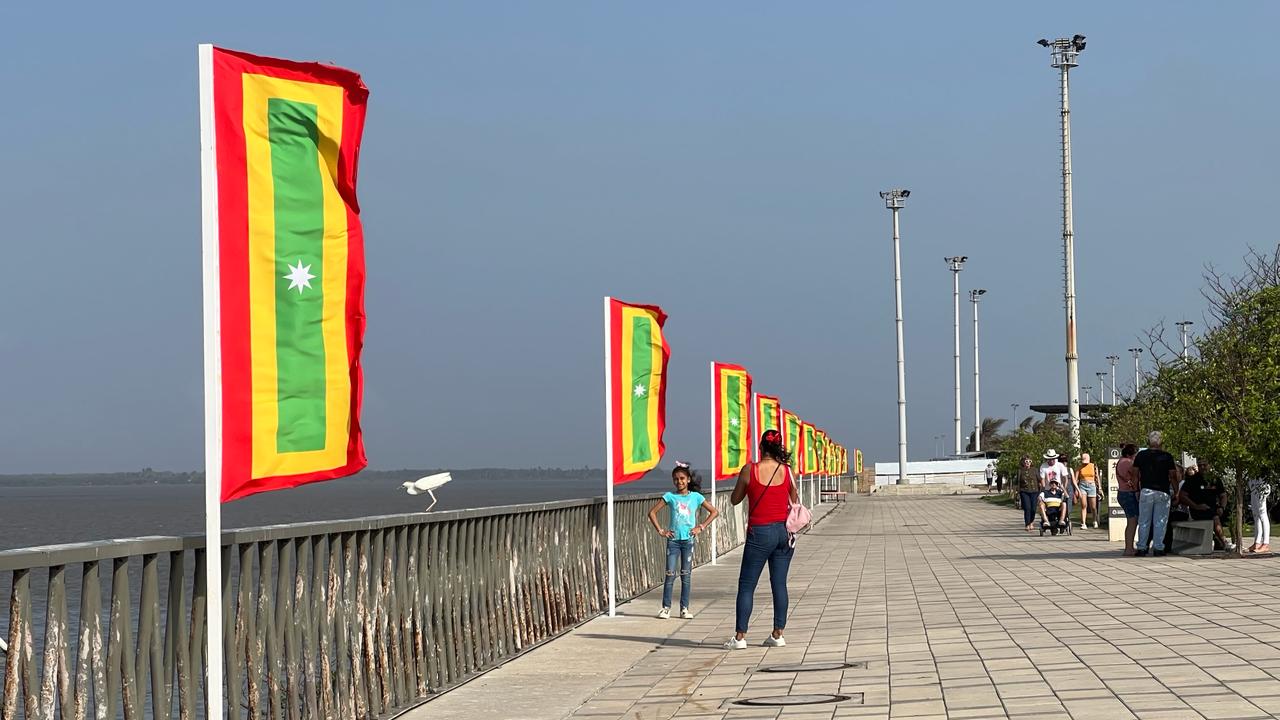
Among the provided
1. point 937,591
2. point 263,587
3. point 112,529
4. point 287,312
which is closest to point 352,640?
point 263,587

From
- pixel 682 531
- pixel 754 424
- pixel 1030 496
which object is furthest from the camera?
pixel 1030 496

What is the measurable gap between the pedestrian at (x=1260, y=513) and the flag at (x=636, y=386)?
9.20m

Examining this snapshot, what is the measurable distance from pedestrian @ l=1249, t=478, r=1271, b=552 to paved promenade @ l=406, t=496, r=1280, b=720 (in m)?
2.37

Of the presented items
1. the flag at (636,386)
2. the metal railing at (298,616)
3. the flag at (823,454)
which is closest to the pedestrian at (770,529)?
the metal railing at (298,616)

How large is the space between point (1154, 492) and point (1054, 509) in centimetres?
981

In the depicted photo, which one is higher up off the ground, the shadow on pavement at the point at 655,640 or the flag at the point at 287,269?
the flag at the point at 287,269

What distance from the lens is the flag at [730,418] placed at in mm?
24875

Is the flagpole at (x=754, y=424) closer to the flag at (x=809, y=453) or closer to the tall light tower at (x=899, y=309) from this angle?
the flag at (x=809, y=453)

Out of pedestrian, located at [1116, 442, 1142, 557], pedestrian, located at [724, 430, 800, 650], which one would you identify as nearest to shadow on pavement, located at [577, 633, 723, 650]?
pedestrian, located at [724, 430, 800, 650]

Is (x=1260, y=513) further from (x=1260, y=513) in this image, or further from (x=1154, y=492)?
(x=1154, y=492)

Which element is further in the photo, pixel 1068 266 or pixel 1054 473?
pixel 1068 266

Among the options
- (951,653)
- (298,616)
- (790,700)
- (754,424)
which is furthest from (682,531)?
(754,424)

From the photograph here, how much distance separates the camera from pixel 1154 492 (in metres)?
22.7

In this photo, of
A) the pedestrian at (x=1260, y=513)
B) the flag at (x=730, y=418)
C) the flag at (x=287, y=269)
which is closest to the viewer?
the flag at (x=287, y=269)
